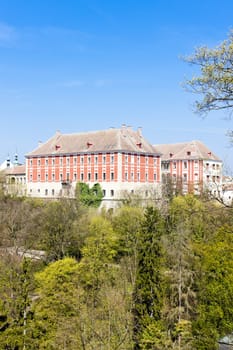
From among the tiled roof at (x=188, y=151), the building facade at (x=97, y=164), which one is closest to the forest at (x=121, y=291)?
the building facade at (x=97, y=164)

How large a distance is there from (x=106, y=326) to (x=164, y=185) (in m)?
29.0

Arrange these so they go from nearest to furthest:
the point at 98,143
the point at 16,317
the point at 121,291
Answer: the point at 16,317 → the point at 121,291 → the point at 98,143

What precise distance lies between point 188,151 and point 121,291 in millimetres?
32908

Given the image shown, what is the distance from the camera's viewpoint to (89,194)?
46750mm

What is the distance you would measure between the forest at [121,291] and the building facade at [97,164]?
15358mm

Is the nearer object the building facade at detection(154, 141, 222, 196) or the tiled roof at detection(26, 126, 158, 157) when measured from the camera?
the tiled roof at detection(26, 126, 158, 157)

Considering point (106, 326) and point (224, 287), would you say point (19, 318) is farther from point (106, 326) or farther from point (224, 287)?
point (224, 287)

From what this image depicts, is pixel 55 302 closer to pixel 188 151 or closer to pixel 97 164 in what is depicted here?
pixel 97 164

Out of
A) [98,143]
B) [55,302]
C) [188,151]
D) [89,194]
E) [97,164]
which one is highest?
[98,143]

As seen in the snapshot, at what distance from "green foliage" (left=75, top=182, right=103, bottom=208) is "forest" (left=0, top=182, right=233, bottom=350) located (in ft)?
49.2

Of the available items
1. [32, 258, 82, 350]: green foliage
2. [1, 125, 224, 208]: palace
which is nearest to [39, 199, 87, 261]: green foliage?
[32, 258, 82, 350]: green foliage

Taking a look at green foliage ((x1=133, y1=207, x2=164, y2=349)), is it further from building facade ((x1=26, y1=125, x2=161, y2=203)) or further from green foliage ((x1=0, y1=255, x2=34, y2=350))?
building facade ((x1=26, y1=125, x2=161, y2=203))

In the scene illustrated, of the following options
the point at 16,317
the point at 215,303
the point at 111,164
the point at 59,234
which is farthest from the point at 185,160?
the point at 16,317

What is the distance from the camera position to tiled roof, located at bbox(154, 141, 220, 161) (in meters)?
51.4
